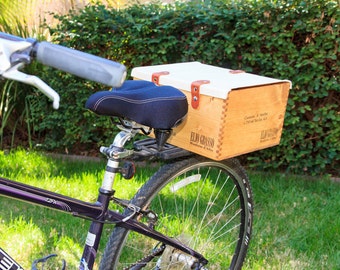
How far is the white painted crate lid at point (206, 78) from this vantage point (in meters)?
1.95

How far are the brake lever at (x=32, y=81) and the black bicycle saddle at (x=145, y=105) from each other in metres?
0.55

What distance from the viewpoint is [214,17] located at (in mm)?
3799

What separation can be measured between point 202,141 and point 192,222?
2.87 ft

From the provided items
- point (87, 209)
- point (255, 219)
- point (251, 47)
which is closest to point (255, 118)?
point (87, 209)

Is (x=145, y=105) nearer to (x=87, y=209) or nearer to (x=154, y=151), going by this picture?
(x=154, y=151)

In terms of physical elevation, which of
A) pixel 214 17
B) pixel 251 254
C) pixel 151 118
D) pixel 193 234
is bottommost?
pixel 251 254

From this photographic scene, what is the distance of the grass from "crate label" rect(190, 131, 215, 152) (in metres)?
1.04

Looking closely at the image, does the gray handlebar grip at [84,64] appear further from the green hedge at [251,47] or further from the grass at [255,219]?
the green hedge at [251,47]

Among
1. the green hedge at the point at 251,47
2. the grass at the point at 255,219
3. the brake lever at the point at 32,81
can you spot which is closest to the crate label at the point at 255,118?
the grass at the point at 255,219

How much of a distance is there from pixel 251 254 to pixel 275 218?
1.67 ft

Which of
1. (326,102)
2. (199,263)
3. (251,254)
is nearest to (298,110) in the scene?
(326,102)

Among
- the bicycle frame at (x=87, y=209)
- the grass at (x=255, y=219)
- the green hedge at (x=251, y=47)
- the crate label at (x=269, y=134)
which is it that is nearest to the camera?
the bicycle frame at (x=87, y=209)

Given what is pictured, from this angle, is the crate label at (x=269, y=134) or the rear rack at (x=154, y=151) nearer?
the rear rack at (x=154, y=151)

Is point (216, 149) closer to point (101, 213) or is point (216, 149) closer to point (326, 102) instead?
point (101, 213)
